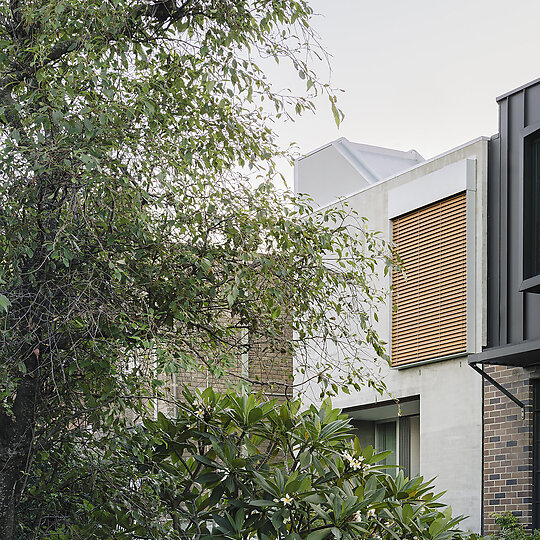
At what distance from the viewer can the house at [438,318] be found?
1489 cm

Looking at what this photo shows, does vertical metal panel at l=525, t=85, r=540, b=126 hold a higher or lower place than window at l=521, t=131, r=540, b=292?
higher

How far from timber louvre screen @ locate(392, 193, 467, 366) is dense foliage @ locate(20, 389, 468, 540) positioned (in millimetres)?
8825

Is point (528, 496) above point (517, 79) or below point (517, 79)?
below

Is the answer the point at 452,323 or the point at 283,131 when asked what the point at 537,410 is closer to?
the point at 452,323

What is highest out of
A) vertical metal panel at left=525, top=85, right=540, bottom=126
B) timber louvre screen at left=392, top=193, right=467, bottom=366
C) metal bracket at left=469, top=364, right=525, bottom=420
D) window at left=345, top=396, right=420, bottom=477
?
vertical metal panel at left=525, top=85, right=540, bottom=126

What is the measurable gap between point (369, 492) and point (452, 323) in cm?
950

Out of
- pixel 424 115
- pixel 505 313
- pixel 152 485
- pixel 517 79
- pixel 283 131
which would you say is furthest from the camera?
pixel 424 115

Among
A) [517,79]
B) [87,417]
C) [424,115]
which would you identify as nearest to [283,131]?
[87,417]

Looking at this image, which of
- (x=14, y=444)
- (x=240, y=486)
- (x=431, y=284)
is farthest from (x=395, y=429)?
(x=14, y=444)

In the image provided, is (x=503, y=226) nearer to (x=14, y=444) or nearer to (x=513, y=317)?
(x=513, y=317)

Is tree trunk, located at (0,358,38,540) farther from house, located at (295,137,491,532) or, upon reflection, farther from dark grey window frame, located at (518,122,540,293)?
house, located at (295,137,491,532)

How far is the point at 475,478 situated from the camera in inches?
574

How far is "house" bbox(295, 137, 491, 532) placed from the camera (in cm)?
1489

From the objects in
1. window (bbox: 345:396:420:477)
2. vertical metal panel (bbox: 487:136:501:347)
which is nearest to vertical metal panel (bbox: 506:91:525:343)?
vertical metal panel (bbox: 487:136:501:347)
